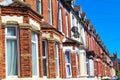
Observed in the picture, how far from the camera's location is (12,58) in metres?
16.3

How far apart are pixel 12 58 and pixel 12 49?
1.42ft

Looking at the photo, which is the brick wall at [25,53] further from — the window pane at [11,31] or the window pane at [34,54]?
the window pane at [34,54]

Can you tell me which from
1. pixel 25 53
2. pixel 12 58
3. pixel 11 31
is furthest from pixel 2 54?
pixel 11 31

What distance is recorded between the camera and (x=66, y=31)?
105 feet

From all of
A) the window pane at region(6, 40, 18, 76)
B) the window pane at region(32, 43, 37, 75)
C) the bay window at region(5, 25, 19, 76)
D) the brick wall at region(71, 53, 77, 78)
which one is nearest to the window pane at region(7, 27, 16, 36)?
the bay window at region(5, 25, 19, 76)

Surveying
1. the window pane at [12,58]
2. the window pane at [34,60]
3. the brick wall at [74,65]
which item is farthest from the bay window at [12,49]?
the brick wall at [74,65]

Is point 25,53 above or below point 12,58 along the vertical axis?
above

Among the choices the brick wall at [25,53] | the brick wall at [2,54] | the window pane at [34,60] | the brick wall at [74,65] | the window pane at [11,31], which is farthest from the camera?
the brick wall at [74,65]

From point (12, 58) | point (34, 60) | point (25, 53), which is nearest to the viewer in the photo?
point (25, 53)

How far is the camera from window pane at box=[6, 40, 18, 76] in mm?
16156

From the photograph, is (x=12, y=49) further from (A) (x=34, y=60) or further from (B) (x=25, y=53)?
(A) (x=34, y=60)

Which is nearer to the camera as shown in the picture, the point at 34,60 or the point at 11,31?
the point at 11,31

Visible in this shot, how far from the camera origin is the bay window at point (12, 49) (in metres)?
16.2

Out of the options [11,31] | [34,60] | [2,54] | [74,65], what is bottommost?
[74,65]
